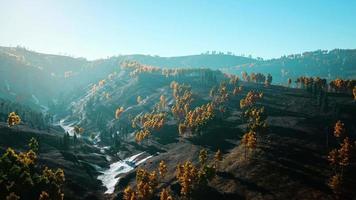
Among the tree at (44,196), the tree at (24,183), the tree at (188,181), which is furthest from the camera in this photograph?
the tree at (188,181)

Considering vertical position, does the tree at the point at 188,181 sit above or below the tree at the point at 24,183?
below

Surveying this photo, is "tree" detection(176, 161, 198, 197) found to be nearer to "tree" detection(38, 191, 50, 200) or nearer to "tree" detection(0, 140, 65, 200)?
"tree" detection(0, 140, 65, 200)

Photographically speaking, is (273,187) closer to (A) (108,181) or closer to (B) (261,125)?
(B) (261,125)

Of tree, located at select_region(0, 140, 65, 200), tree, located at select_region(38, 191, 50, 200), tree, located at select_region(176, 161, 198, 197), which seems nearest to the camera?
tree, located at select_region(38, 191, 50, 200)

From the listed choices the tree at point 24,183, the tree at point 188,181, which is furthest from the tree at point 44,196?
the tree at point 188,181

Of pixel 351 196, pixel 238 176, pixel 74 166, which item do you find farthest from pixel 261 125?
pixel 74 166

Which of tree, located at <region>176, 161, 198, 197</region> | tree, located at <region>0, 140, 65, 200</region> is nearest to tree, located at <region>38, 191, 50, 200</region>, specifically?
tree, located at <region>0, 140, 65, 200</region>

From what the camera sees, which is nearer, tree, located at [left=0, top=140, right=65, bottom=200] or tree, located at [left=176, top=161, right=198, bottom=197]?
tree, located at [left=0, top=140, right=65, bottom=200]

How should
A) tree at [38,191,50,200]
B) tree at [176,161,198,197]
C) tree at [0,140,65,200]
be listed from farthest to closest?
tree at [176,161,198,197]
tree at [0,140,65,200]
tree at [38,191,50,200]

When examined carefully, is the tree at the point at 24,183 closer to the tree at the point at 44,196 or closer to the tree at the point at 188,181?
the tree at the point at 44,196

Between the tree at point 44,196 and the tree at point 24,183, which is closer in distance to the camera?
the tree at point 44,196

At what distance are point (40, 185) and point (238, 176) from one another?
78.0 metres

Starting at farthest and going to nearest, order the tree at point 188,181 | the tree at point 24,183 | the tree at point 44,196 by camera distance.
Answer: the tree at point 188,181 < the tree at point 24,183 < the tree at point 44,196

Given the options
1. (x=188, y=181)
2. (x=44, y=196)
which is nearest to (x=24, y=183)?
(x=44, y=196)
